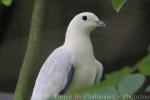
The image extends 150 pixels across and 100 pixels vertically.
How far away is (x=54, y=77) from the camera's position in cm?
159

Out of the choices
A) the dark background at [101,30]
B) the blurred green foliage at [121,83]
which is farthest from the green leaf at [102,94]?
the dark background at [101,30]

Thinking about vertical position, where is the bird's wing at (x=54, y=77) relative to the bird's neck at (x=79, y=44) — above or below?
below

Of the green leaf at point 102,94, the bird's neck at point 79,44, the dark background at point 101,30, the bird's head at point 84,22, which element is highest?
the green leaf at point 102,94

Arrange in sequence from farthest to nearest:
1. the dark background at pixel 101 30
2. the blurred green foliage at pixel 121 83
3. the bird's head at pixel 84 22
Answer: the dark background at pixel 101 30
the bird's head at pixel 84 22
the blurred green foliage at pixel 121 83

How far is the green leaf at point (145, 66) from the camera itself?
0.49 metres

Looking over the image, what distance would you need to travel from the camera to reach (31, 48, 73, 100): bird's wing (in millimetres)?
1562

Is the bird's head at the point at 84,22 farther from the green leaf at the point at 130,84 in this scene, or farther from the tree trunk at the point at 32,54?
the green leaf at the point at 130,84

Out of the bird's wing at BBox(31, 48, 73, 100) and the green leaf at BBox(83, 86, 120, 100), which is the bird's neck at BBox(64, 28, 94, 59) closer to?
the bird's wing at BBox(31, 48, 73, 100)

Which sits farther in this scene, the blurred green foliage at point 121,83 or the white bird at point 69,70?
the white bird at point 69,70

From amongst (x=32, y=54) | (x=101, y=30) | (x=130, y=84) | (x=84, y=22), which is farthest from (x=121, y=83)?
(x=101, y=30)

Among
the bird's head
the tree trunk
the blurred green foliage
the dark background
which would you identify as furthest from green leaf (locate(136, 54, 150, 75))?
the dark background

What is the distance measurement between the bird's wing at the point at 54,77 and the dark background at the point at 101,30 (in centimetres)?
166

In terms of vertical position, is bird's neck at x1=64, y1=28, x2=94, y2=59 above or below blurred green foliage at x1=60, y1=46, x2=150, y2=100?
below

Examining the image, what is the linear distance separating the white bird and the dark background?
5.37 ft
